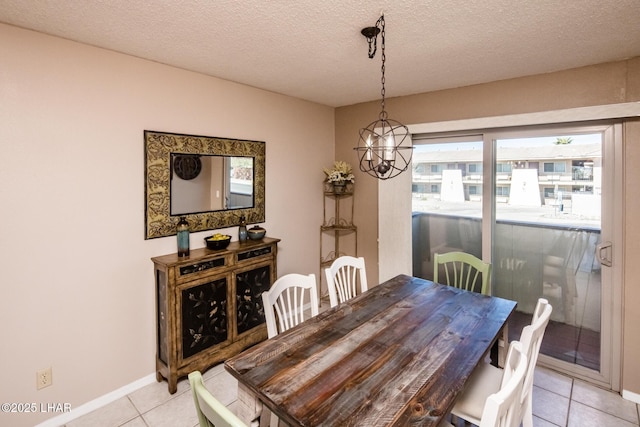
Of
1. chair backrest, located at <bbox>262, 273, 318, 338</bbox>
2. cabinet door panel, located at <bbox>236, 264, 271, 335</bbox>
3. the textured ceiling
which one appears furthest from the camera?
cabinet door panel, located at <bbox>236, 264, 271, 335</bbox>

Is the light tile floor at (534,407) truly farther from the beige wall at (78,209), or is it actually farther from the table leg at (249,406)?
the table leg at (249,406)

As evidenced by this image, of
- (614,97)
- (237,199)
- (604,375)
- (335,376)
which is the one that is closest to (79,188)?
(237,199)

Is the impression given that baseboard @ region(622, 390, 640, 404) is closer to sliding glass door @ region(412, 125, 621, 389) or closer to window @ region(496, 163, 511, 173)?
sliding glass door @ region(412, 125, 621, 389)

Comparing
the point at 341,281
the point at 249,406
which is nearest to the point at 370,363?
the point at 249,406

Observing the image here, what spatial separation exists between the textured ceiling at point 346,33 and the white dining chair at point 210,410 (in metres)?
1.73

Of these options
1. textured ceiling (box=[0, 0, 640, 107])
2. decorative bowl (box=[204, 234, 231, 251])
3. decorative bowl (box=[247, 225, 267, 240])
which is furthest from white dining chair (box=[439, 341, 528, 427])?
decorative bowl (box=[247, 225, 267, 240])

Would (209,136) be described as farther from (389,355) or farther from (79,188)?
(389,355)

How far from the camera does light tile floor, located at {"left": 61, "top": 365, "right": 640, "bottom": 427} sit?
217 centimetres

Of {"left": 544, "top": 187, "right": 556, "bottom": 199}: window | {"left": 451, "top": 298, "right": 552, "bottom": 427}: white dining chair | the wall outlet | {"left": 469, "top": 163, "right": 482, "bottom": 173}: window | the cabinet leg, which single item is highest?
{"left": 469, "top": 163, "right": 482, "bottom": 173}: window

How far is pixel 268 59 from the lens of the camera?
244cm

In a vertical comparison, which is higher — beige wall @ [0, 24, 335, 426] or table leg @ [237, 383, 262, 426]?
beige wall @ [0, 24, 335, 426]

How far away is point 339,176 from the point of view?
3.75 meters

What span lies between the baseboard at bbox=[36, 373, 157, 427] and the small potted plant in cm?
254

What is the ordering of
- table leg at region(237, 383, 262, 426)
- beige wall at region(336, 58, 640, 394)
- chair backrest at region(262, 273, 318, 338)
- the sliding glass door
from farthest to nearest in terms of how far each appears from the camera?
the sliding glass door < beige wall at region(336, 58, 640, 394) < chair backrest at region(262, 273, 318, 338) < table leg at region(237, 383, 262, 426)
